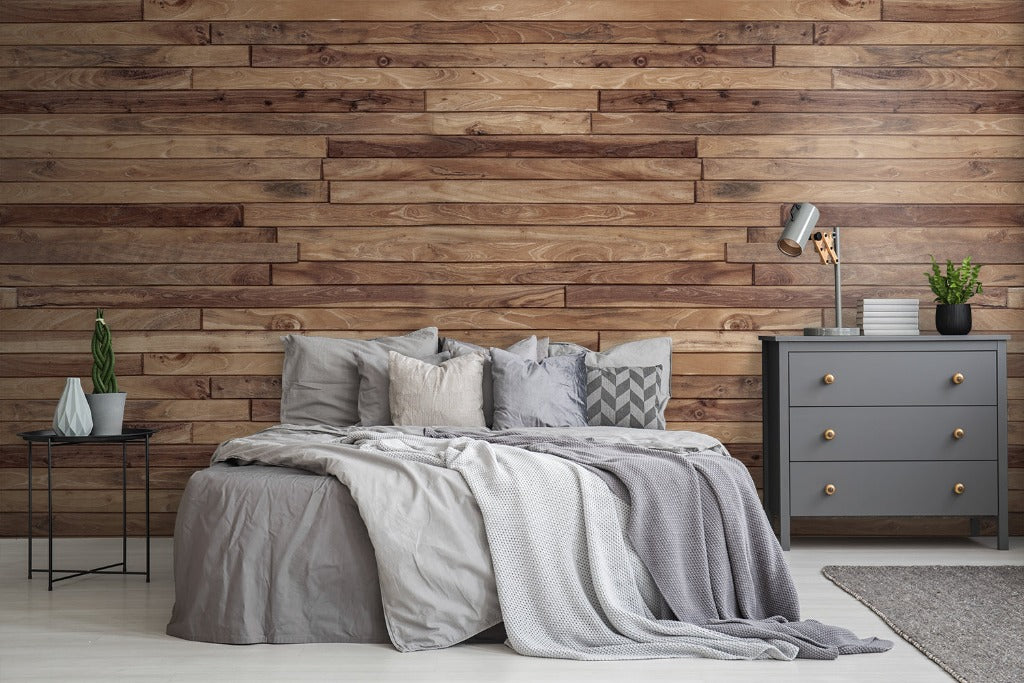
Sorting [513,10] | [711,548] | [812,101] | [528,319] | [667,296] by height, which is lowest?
[711,548]

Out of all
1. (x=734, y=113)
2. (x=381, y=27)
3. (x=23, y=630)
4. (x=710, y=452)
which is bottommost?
(x=23, y=630)

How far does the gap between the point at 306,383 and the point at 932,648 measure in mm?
2573

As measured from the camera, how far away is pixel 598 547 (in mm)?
2682

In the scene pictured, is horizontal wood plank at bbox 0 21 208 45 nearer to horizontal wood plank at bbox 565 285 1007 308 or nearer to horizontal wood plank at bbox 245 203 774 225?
horizontal wood plank at bbox 245 203 774 225

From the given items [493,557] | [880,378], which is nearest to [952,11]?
[880,378]

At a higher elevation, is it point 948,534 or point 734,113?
point 734,113

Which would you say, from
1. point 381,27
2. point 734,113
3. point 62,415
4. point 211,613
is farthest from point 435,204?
point 211,613

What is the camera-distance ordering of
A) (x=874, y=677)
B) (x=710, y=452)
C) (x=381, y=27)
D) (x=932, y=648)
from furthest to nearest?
(x=381, y=27)
(x=710, y=452)
(x=932, y=648)
(x=874, y=677)

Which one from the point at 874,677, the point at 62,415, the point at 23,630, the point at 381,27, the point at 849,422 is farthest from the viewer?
the point at 381,27

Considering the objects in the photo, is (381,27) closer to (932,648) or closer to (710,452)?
(710,452)

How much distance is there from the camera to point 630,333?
14.1 feet

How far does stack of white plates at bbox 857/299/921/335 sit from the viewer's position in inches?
163

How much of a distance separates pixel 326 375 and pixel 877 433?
7.60 ft

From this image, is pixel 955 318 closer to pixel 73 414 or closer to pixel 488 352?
pixel 488 352
